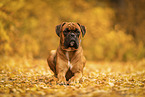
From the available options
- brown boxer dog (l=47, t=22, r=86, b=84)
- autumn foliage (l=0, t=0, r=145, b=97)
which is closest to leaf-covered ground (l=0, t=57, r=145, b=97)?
brown boxer dog (l=47, t=22, r=86, b=84)

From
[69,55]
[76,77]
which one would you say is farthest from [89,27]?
[76,77]

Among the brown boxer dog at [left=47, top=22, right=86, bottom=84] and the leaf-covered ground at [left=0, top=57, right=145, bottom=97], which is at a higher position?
the brown boxer dog at [left=47, top=22, right=86, bottom=84]

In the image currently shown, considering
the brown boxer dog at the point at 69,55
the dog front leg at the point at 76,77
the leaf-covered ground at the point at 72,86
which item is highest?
the brown boxer dog at the point at 69,55

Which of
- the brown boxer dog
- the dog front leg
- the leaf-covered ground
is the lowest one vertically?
the leaf-covered ground

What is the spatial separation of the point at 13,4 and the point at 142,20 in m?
9.04

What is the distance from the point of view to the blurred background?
12820 millimetres

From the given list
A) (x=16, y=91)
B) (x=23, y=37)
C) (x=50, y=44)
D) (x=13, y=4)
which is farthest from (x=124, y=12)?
(x=16, y=91)

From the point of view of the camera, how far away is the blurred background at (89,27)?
42.1 feet

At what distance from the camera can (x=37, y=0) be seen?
1457cm

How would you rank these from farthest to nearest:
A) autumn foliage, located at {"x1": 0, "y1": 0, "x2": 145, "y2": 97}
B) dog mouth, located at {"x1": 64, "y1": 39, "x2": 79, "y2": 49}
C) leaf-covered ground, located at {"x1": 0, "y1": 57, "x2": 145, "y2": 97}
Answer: autumn foliage, located at {"x1": 0, "y1": 0, "x2": 145, "y2": 97}
dog mouth, located at {"x1": 64, "y1": 39, "x2": 79, "y2": 49}
leaf-covered ground, located at {"x1": 0, "y1": 57, "x2": 145, "y2": 97}


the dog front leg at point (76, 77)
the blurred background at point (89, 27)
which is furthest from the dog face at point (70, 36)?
the blurred background at point (89, 27)

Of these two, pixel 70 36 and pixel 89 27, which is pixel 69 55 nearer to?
pixel 70 36

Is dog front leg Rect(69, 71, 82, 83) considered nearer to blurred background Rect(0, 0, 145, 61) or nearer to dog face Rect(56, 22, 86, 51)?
dog face Rect(56, 22, 86, 51)

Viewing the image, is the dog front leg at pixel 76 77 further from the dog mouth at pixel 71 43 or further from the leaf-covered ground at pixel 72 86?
the dog mouth at pixel 71 43
